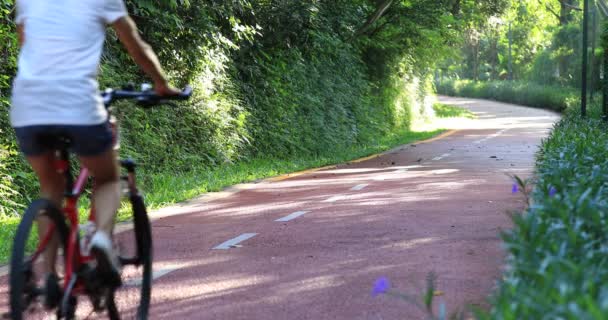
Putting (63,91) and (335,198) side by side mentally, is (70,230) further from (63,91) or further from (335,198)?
(335,198)

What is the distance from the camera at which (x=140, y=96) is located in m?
4.63

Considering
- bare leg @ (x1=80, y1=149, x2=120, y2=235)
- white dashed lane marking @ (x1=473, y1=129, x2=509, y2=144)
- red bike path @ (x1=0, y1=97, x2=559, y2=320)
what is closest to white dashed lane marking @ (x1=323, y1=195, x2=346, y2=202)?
red bike path @ (x1=0, y1=97, x2=559, y2=320)

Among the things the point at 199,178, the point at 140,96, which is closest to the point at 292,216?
the point at 199,178

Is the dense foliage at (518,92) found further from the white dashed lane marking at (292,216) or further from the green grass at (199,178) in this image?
the white dashed lane marking at (292,216)

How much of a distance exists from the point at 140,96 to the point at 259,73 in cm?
1484

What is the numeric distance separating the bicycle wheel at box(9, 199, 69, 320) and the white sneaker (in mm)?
138

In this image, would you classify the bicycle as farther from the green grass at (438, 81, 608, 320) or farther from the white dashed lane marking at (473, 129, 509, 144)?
the white dashed lane marking at (473, 129, 509, 144)

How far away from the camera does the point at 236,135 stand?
17.6 m

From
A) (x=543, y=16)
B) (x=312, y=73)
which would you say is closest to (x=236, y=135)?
(x=312, y=73)

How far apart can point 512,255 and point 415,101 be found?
1236 inches

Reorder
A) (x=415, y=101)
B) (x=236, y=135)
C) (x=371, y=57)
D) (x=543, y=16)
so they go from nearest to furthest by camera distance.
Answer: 1. (x=236, y=135)
2. (x=371, y=57)
3. (x=415, y=101)
4. (x=543, y=16)

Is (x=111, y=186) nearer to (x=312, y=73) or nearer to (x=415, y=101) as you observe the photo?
(x=312, y=73)

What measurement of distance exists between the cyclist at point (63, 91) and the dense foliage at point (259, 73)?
6083 mm

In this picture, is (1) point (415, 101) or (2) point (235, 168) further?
(1) point (415, 101)
